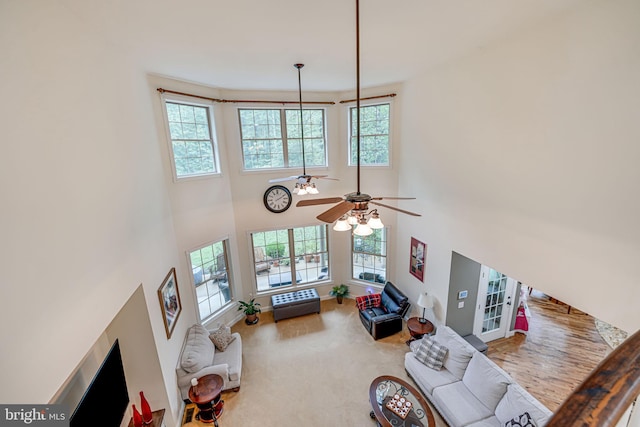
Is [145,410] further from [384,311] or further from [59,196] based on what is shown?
[384,311]

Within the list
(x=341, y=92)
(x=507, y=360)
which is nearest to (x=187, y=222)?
(x=341, y=92)

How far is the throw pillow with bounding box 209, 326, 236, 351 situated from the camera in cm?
525

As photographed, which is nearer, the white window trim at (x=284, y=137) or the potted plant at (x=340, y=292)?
the white window trim at (x=284, y=137)

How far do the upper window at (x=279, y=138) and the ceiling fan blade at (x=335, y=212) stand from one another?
4.10 metres

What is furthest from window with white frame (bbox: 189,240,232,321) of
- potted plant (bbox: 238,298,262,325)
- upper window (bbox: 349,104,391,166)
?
upper window (bbox: 349,104,391,166)

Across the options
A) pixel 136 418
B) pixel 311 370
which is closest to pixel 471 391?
pixel 311 370

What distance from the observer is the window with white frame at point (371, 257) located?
22.4 ft

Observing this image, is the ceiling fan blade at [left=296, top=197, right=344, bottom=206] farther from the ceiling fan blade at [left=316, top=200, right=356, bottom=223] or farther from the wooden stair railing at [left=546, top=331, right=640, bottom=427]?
the wooden stair railing at [left=546, top=331, right=640, bottom=427]

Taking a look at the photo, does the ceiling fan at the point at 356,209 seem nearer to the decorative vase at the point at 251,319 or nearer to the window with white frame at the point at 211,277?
the window with white frame at the point at 211,277

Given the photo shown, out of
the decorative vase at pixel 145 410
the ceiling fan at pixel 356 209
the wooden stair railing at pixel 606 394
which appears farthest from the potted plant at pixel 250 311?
the wooden stair railing at pixel 606 394

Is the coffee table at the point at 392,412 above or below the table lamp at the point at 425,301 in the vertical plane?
below

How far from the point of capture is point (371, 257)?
277 inches

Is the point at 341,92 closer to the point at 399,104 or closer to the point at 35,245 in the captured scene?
the point at 399,104

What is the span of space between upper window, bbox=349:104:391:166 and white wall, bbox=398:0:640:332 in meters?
1.57
